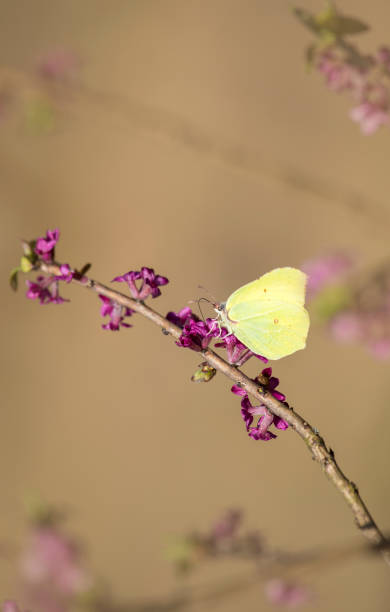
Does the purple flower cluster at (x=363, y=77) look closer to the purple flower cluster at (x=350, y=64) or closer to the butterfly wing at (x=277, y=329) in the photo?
→ the purple flower cluster at (x=350, y=64)

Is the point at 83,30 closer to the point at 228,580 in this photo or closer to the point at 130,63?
the point at 130,63

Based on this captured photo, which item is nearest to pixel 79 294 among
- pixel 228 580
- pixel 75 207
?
pixel 75 207

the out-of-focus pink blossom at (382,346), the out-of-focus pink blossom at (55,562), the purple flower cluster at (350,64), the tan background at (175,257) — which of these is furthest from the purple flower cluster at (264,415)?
the tan background at (175,257)

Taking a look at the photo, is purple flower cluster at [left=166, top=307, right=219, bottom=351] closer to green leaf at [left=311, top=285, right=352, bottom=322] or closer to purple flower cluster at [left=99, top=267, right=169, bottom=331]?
purple flower cluster at [left=99, top=267, right=169, bottom=331]

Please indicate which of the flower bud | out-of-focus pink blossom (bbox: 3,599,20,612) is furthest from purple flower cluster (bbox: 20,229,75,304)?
out-of-focus pink blossom (bbox: 3,599,20,612)

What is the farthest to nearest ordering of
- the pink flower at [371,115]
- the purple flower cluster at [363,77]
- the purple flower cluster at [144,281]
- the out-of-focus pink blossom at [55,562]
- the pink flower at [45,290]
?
1. the out-of-focus pink blossom at [55,562]
2. the pink flower at [371,115]
3. the purple flower cluster at [363,77]
4. the pink flower at [45,290]
5. the purple flower cluster at [144,281]

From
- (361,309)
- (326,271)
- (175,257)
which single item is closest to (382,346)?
(361,309)
